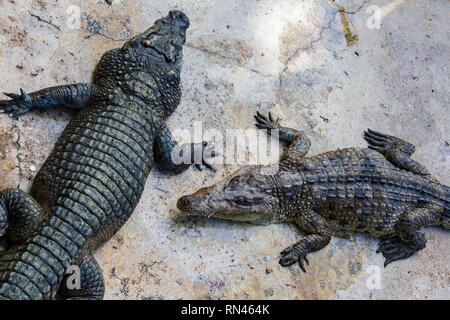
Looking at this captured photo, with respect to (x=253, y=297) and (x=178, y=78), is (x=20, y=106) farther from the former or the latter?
(x=253, y=297)

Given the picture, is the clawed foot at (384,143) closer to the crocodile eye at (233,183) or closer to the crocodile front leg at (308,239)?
the crocodile front leg at (308,239)

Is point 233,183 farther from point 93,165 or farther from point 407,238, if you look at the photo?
point 407,238

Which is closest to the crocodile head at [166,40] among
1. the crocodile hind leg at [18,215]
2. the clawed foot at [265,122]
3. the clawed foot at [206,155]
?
the clawed foot at [206,155]

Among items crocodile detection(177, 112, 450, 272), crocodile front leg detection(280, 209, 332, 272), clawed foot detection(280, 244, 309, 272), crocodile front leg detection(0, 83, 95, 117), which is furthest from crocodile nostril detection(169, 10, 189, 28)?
clawed foot detection(280, 244, 309, 272)

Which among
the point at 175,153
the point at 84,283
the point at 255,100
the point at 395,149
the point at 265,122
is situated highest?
the point at 255,100

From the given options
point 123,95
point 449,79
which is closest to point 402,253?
point 449,79

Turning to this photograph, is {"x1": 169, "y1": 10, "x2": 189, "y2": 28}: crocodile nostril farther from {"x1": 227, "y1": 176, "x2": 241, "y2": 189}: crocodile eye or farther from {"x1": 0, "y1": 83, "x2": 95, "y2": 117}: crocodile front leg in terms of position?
{"x1": 227, "y1": 176, "x2": 241, "y2": 189}: crocodile eye

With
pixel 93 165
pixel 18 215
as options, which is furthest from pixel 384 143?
pixel 18 215
